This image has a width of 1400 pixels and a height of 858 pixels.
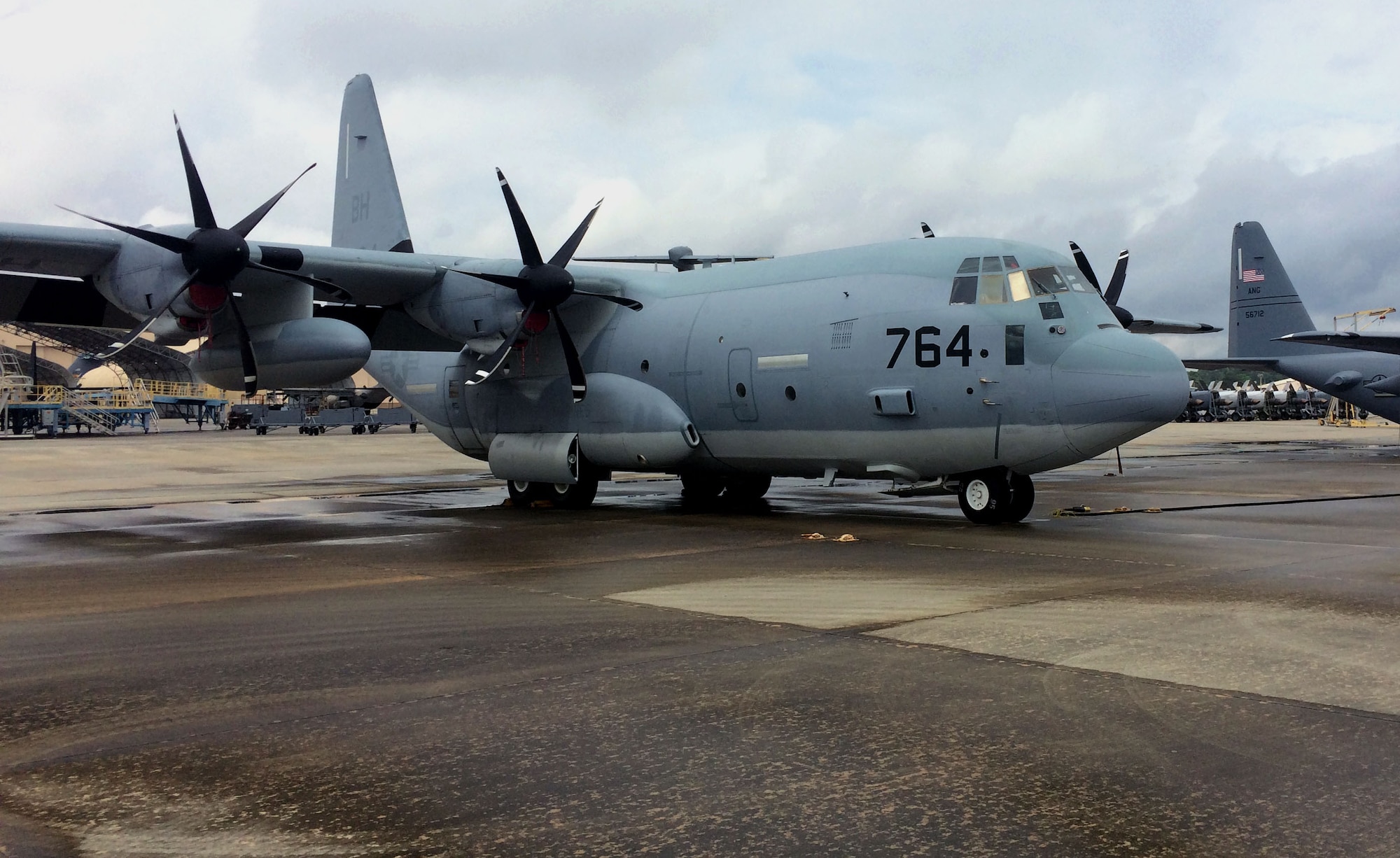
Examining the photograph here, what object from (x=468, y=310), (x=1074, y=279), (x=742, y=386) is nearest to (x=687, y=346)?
(x=742, y=386)

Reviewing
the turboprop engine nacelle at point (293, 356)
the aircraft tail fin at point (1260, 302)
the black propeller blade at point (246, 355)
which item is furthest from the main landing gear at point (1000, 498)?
the aircraft tail fin at point (1260, 302)

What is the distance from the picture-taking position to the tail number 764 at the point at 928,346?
14906mm

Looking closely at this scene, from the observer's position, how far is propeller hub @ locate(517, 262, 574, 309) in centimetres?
1841

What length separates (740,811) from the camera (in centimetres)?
423

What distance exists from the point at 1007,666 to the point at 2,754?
5.08 meters

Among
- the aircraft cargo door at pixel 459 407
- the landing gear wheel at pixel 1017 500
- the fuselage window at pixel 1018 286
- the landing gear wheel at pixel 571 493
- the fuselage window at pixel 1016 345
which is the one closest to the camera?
the fuselage window at pixel 1016 345

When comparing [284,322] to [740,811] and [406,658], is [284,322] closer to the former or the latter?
[406,658]

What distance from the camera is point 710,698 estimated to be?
5980 mm

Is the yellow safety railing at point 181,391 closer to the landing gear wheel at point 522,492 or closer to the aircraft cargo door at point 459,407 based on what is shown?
the aircraft cargo door at point 459,407

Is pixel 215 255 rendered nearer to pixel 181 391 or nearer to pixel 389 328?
pixel 389 328

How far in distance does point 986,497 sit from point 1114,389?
2.36 metres

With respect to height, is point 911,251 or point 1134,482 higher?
point 911,251

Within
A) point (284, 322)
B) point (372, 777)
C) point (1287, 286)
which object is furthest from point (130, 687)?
point (1287, 286)

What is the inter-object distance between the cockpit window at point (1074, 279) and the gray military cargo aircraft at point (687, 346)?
4 cm
